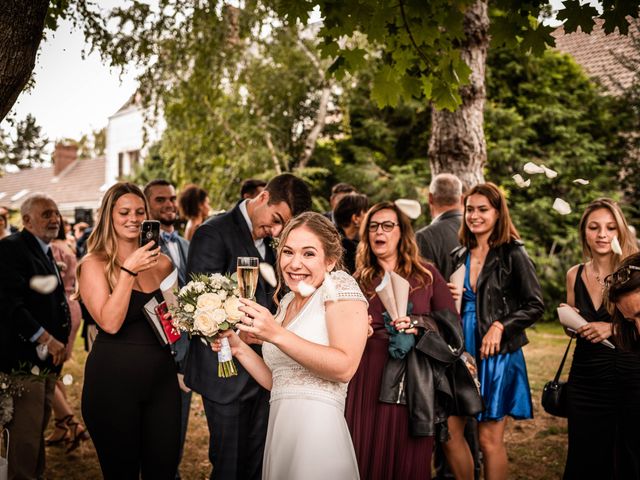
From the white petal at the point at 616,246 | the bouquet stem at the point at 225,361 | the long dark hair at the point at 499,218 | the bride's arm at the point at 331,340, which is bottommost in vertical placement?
the bouquet stem at the point at 225,361

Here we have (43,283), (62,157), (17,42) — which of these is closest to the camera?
(17,42)

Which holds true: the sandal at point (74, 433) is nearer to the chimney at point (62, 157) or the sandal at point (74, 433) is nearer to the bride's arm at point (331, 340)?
the bride's arm at point (331, 340)

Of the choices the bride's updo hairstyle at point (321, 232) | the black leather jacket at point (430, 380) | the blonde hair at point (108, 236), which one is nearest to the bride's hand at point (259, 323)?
the bride's updo hairstyle at point (321, 232)

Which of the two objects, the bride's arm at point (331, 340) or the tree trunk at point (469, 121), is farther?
the tree trunk at point (469, 121)

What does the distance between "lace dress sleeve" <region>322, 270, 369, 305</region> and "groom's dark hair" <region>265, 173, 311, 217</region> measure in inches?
46.8

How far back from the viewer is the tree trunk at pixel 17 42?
3006mm

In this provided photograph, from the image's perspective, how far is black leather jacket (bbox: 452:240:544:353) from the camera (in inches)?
172

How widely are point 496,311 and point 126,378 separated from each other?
8.83ft

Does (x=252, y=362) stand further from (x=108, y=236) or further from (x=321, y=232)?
(x=108, y=236)

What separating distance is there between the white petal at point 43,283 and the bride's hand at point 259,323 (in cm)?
309

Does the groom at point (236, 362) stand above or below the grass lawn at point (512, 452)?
above

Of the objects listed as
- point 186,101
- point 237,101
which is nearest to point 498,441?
point 186,101

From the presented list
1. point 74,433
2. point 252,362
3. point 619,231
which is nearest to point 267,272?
point 252,362

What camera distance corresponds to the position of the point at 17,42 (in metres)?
3.06
